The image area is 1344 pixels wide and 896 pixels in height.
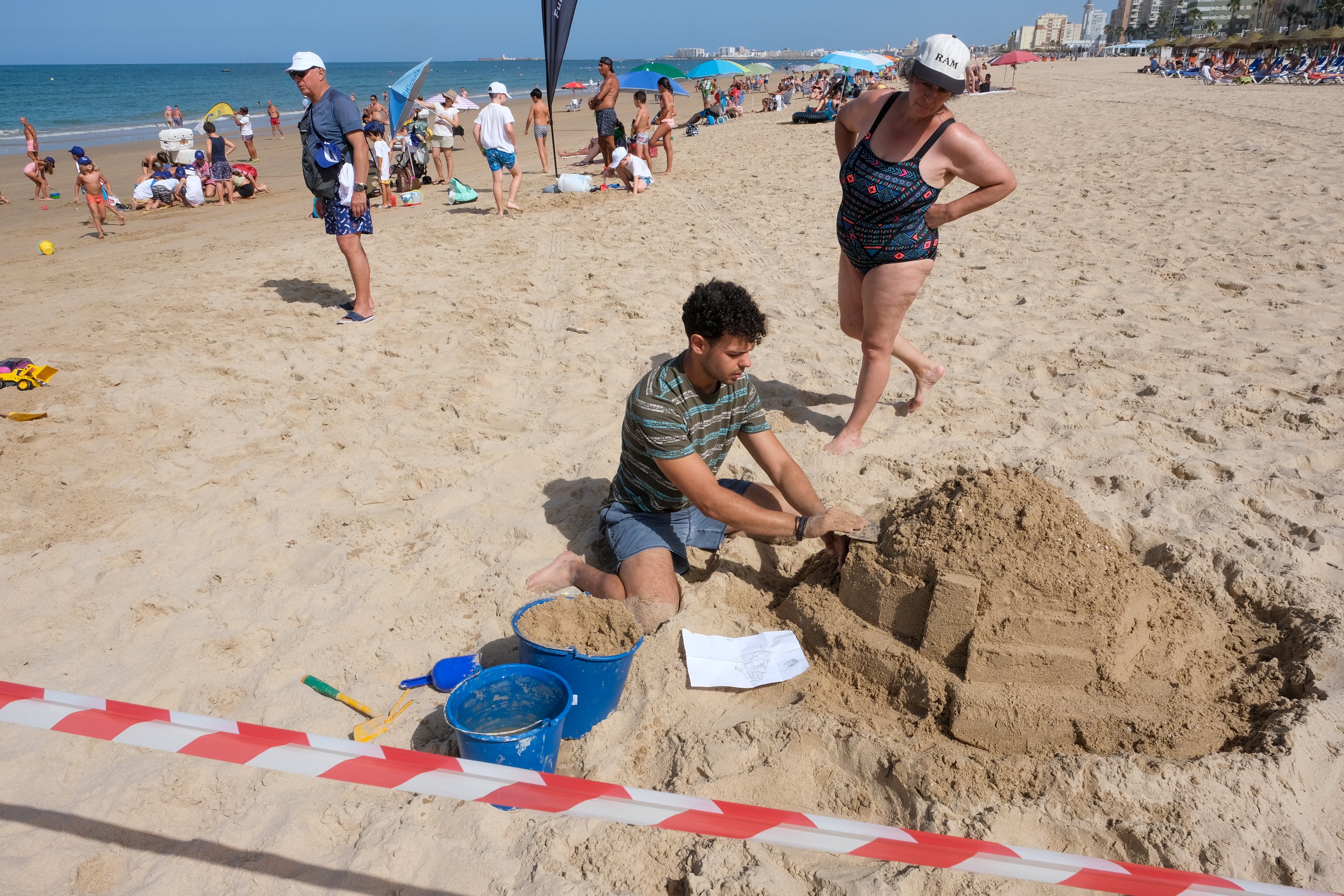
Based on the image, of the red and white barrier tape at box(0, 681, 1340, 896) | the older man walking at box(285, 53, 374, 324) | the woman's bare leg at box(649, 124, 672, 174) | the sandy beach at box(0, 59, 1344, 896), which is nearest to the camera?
the red and white barrier tape at box(0, 681, 1340, 896)

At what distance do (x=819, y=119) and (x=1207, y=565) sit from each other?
66.2 ft

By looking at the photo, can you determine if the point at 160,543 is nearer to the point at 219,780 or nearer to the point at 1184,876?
the point at 219,780

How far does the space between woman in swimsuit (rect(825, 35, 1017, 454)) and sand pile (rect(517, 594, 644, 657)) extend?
5.59 ft

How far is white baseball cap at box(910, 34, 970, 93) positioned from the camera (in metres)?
2.98

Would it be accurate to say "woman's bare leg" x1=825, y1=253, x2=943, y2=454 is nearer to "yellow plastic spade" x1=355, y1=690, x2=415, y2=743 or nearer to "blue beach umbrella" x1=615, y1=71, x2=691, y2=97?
"yellow plastic spade" x1=355, y1=690, x2=415, y2=743

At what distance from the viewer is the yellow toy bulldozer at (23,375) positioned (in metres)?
4.49

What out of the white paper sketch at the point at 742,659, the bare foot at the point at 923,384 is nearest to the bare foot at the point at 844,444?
the bare foot at the point at 923,384

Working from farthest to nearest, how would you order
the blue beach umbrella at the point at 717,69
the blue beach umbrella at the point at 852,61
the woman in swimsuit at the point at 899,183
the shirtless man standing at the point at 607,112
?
the blue beach umbrella at the point at 717,69 < the blue beach umbrella at the point at 852,61 < the shirtless man standing at the point at 607,112 < the woman in swimsuit at the point at 899,183

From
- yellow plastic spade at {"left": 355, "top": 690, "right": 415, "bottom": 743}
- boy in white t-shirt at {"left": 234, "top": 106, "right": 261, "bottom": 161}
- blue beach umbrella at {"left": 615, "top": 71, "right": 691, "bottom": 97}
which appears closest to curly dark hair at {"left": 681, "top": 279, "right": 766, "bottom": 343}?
yellow plastic spade at {"left": 355, "top": 690, "right": 415, "bottom": 743}

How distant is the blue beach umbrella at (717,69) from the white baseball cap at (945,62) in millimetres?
18883

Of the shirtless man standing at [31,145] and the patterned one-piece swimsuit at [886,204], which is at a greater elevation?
the shirtless man standing at [31,145]

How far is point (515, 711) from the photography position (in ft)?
7.52

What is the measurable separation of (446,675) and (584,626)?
0.49 meters

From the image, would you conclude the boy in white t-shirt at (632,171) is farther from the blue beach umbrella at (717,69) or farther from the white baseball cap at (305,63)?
the blue beach umbrella at (717,69)
